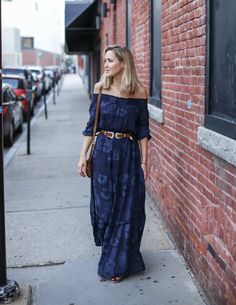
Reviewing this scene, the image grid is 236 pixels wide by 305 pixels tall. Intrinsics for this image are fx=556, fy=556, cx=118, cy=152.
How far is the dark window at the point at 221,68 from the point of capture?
3.55 metres

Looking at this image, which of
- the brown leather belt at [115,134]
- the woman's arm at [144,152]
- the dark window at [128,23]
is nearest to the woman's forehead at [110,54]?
the brown leather belt at [115,134]

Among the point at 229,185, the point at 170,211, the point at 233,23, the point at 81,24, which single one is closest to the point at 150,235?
the point at 170,211

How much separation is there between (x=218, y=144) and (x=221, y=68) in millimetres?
538

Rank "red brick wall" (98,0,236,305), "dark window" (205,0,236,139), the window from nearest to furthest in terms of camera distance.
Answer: "dark window" (205,0,236,139) < "red brick wall" (98,0,236,305) < the window

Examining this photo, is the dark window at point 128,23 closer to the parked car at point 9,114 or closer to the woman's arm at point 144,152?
the parked car at point 9,114

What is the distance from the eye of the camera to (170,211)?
5.59m

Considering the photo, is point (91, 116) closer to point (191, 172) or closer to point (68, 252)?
point (191, 172)

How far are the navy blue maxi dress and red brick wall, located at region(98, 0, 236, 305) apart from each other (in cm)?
43

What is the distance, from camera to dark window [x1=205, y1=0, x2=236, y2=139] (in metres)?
3.55

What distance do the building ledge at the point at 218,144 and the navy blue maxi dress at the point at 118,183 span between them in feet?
1.99

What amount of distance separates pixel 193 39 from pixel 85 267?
2213 mm

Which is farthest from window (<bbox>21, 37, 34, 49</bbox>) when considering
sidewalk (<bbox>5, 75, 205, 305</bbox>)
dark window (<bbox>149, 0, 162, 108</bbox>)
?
dark window (<bbox>149, 0, 162, 108</bbox>)

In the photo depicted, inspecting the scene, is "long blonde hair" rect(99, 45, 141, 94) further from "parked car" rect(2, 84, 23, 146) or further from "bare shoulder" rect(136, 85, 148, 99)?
"parked car" rect(2, 84, 23, 146)

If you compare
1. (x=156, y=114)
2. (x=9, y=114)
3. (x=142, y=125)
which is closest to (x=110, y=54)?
(x=142, y=125)
